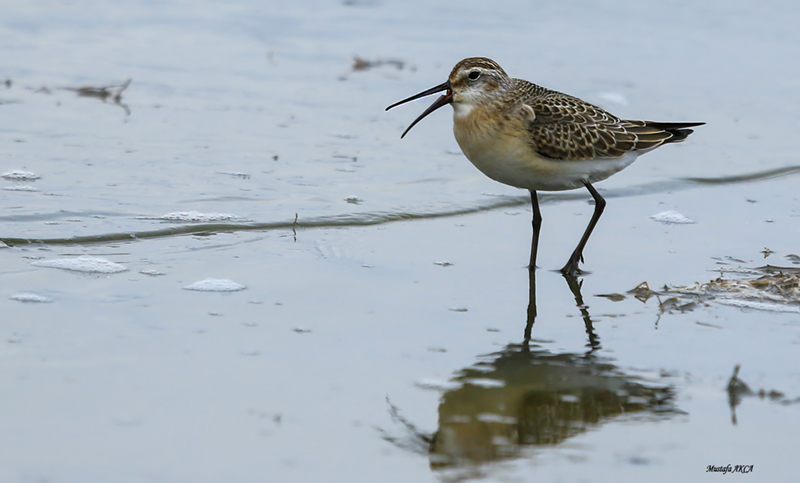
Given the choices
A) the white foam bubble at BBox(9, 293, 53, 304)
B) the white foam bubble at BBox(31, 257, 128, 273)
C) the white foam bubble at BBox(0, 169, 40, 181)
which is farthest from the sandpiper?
the white foam bubble at BBox(0, 169, 40, 181)

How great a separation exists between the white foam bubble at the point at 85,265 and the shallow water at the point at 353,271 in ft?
0.09

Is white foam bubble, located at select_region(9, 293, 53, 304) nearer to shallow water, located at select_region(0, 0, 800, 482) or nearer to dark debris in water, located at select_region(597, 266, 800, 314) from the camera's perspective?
shallow water, located at select_region(0, 0, 800, 482)

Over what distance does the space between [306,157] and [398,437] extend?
513cm

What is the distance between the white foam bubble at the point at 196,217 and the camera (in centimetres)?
721

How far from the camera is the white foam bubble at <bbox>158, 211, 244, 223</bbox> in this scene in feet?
23.7

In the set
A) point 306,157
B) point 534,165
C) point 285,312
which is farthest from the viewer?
point 306,157

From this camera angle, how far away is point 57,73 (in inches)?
430

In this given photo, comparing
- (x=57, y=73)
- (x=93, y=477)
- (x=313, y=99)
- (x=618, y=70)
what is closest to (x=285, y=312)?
(x=93, y=477)

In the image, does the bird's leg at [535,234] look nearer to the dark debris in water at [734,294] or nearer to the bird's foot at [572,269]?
the bird's foot at [572,269]

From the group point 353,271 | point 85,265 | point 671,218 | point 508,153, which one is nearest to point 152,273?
point 85,265

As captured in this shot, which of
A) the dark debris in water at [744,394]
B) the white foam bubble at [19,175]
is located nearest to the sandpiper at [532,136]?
the dark debris in water at [744,394]

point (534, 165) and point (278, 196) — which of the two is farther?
point (278, 196)

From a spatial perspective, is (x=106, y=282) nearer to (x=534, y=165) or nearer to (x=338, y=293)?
(x=338, y=293)

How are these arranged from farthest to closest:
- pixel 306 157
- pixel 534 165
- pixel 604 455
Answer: pixel 306 157 → pixel 534 165 → pixel 604 455
